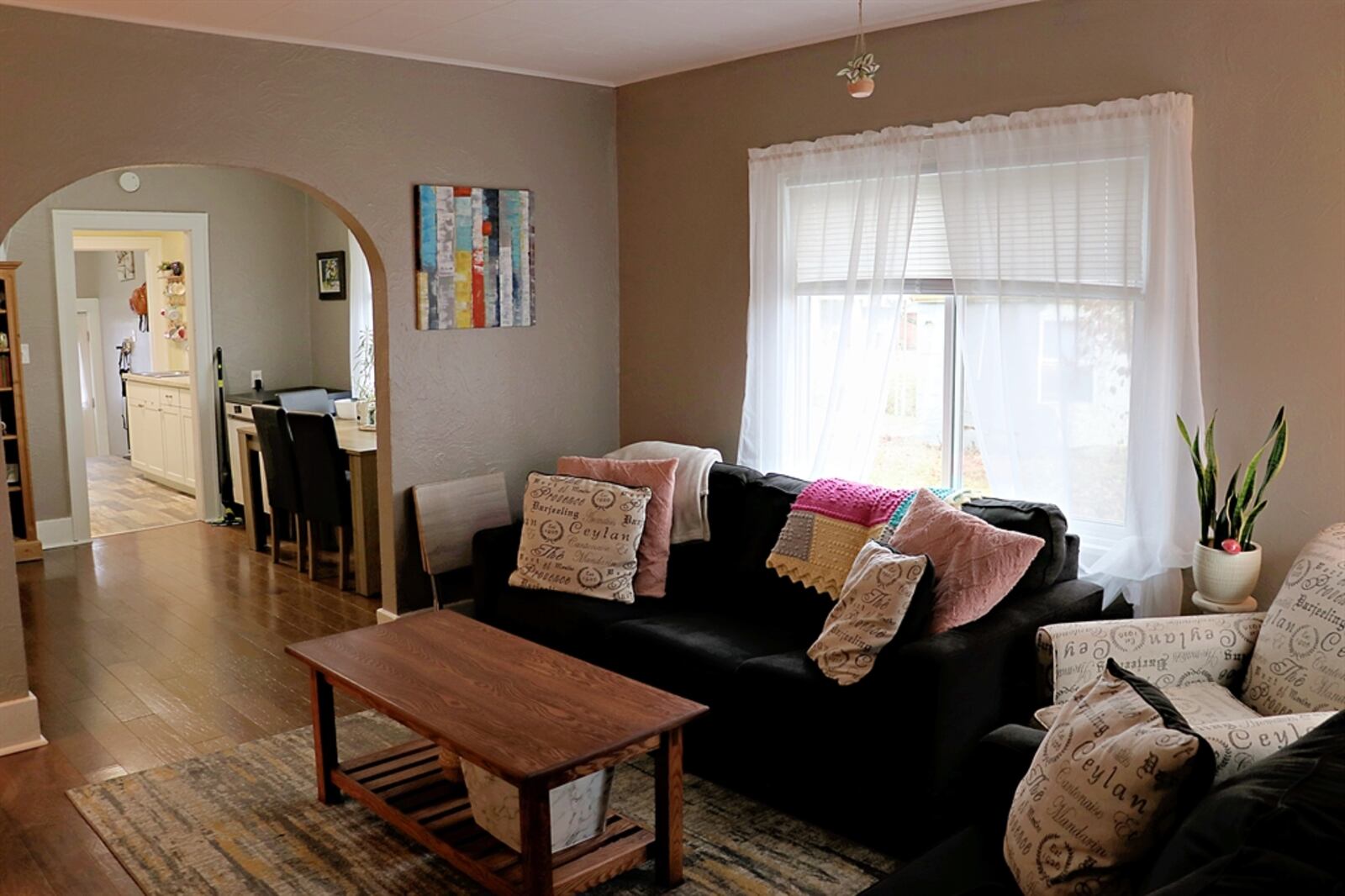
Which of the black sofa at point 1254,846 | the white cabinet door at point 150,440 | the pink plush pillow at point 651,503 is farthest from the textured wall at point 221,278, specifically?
the black sofa at point 1254,846

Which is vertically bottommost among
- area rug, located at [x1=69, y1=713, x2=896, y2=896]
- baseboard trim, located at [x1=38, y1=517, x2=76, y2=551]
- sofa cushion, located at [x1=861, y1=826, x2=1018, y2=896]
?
area rug, located at [x1=69, y1=713, x2=896, y2=896]

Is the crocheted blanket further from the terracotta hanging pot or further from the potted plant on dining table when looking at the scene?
the terracotta hanging pot

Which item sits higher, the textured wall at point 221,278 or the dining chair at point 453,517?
the textured wall at point 221,278

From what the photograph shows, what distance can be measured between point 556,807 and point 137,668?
268 centimetres

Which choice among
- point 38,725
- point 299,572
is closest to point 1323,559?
point 38,725

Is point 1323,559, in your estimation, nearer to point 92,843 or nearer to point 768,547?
point 768,547

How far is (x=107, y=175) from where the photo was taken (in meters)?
7.02

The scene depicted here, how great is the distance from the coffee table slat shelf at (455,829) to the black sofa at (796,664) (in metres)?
0.52

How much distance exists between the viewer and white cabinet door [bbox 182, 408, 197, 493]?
8359 millimetres

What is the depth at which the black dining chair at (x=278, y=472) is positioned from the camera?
244 inches

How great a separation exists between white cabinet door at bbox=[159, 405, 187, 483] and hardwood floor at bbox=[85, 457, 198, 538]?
0.15m

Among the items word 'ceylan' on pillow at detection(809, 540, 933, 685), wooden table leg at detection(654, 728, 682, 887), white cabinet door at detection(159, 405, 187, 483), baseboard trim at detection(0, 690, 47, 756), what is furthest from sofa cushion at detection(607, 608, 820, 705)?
white cabinet door at detection(159, 405, 187, 483)

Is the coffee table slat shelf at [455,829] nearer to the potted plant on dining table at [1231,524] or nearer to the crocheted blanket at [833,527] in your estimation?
the crocheted blanket at [833,527]

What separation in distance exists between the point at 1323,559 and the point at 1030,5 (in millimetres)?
2031
